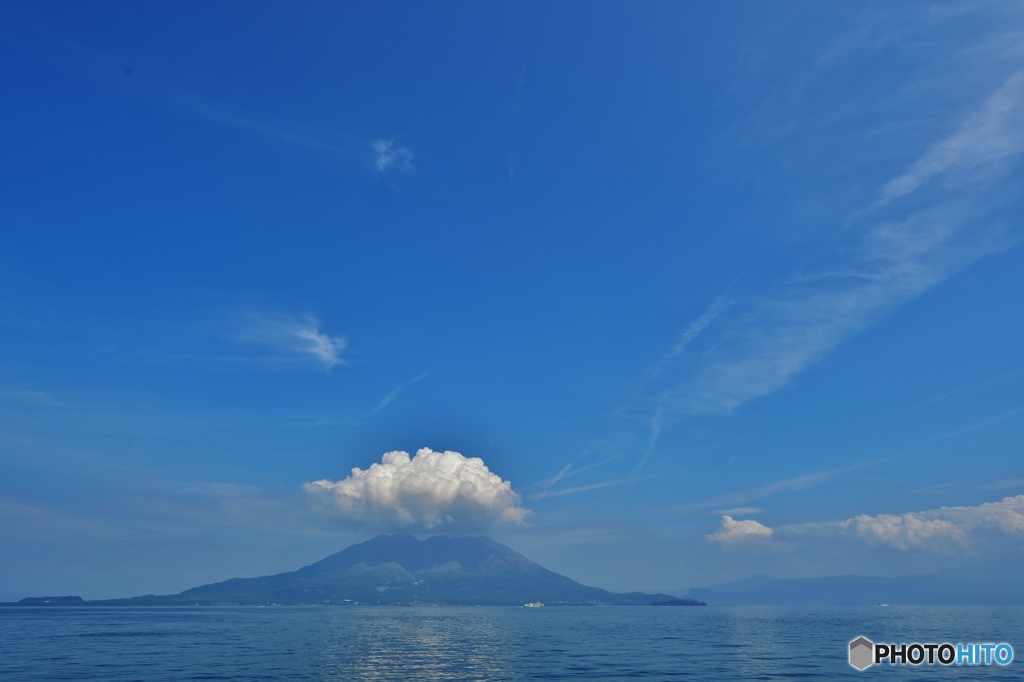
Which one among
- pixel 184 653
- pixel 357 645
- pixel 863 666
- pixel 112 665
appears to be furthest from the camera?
pixel 357 645

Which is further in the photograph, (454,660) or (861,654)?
(454,660)

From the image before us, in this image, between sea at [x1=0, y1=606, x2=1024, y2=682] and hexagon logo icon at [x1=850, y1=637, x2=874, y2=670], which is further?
hexagon logo icon at [x1=850, y1=637, x2=874, y2=670]

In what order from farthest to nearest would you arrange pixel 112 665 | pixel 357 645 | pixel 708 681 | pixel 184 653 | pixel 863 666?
pixel 357 645 → pixel 184 653 → pixel 112 665 → pixel 863 666 → pixel 708 681

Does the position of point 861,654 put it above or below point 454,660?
above

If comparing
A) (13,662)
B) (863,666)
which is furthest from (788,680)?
(13,662)

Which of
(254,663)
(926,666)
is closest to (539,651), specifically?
(254,663)

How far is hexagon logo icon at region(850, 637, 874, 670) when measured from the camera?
104 m

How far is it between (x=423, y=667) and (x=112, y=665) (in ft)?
183

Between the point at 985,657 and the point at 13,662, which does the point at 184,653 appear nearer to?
the point at 13,662

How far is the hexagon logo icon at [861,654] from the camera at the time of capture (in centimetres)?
10450

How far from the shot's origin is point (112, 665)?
10956 centimetres

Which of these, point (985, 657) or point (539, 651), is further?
point (539, 651)

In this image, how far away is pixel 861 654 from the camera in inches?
4518

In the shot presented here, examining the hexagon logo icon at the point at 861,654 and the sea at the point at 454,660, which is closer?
the sea at the point at 454,660
